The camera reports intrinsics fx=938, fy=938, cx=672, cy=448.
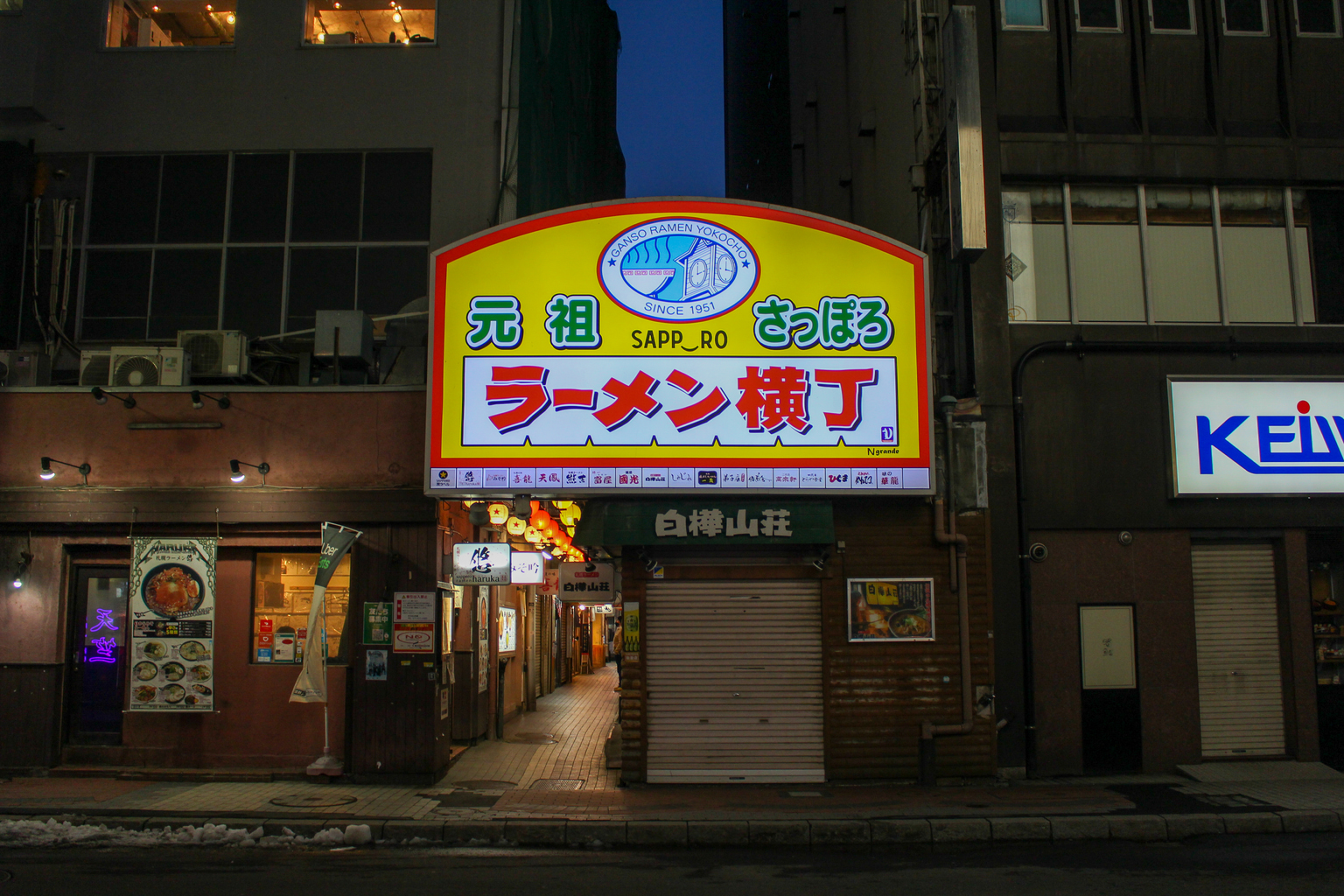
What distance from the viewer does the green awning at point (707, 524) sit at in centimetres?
1160

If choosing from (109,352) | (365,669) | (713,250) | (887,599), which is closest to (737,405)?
(713,250)

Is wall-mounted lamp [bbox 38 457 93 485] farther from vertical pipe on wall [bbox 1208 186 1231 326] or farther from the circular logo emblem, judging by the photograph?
vertical pipe on wall [bbox 1208 186 1231 326]

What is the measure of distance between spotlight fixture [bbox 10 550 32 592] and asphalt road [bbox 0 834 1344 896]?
4631 mm

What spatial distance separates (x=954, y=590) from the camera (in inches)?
476

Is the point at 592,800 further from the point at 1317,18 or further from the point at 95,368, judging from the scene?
the point at 1317,18

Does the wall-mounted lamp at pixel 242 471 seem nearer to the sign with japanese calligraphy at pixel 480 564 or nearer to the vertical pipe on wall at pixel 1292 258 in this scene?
the sign with japanese calligraphy at pixel 480 564

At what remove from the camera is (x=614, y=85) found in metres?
33.1

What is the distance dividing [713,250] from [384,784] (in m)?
7.95

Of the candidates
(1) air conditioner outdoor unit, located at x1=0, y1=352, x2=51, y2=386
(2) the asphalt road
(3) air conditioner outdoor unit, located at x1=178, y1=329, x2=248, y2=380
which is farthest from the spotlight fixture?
(2) the asphalt road

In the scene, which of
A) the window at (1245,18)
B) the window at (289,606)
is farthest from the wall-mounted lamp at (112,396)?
the window at (1245,18)

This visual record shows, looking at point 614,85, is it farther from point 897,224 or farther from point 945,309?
point 945,309

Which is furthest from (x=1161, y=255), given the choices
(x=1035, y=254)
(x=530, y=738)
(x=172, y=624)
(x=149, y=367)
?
(x=172, y=624)

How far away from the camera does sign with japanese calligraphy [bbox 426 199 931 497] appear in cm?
1170

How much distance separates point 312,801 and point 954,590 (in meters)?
8.16
